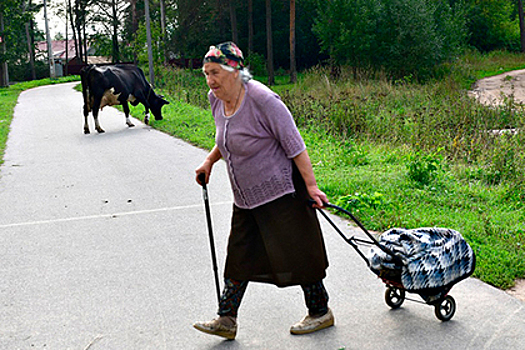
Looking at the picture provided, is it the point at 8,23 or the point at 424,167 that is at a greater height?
the point at 8,23

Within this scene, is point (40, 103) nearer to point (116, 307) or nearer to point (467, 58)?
point (116, 307)

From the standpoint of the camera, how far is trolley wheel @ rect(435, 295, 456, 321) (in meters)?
4.32

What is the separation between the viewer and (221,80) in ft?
12.9

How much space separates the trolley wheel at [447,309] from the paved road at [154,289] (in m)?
0.06

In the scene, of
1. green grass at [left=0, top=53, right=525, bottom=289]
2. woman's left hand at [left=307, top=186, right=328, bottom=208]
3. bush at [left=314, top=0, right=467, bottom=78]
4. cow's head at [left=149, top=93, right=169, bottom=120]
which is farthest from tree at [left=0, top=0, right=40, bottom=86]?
woman's left hand at [left=307, top=186, right=328, bottom=208]

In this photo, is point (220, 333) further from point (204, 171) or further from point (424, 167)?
point (424, 167)

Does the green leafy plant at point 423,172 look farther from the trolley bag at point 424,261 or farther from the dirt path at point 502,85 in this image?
the dirt path at point 502,85

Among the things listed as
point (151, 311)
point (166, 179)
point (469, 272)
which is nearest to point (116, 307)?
point (151, 311)

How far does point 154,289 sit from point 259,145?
6.57 feet

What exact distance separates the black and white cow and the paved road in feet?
22.4

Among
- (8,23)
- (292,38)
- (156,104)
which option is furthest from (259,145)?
(8,23)

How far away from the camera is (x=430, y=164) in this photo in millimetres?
8266

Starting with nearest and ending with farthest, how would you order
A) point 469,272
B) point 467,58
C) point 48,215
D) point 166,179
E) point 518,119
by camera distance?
point 469,272, point 48,215, point 166,179, point 518,119, point 467,58

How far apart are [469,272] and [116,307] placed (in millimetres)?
2668
